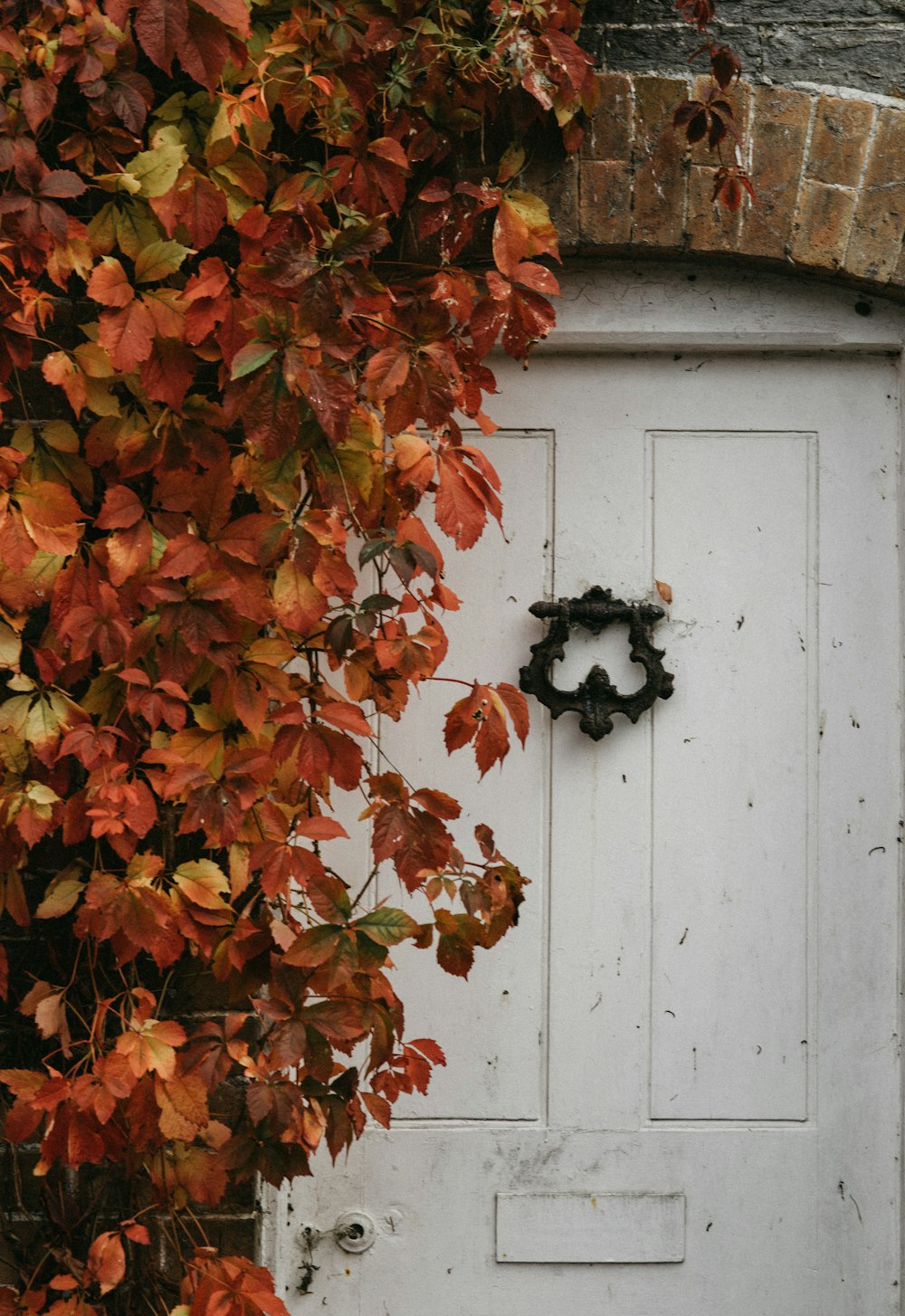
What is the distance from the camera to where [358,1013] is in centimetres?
191

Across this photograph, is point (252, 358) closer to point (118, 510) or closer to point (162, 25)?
point (118, 510)

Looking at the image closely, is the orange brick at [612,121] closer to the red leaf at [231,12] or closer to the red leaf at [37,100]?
the red leaf at [231,12]

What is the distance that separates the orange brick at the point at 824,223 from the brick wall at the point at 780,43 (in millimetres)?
198

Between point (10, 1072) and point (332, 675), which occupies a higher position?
point (332, 675)

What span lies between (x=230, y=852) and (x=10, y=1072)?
448 mm

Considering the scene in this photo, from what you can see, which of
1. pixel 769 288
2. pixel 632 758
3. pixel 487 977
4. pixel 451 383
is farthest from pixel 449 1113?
pixel 769 288

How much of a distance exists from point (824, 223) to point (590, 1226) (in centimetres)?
180

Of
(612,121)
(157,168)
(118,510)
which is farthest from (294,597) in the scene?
(612,121)

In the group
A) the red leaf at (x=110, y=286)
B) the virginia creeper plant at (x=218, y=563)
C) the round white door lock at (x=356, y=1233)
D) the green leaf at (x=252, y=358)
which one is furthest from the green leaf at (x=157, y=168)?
the round white door lock at (x=356, y=1233)

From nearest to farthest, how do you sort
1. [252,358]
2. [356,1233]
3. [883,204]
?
1. [252,358]
2. [883,204]
3. [356,1233]

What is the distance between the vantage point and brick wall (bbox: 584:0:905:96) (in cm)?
232

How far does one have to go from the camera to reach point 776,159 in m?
2.31

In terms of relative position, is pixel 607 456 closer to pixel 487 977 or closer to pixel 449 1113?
pixel 487 977

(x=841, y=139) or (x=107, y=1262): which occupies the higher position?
(x=841, y=139)
